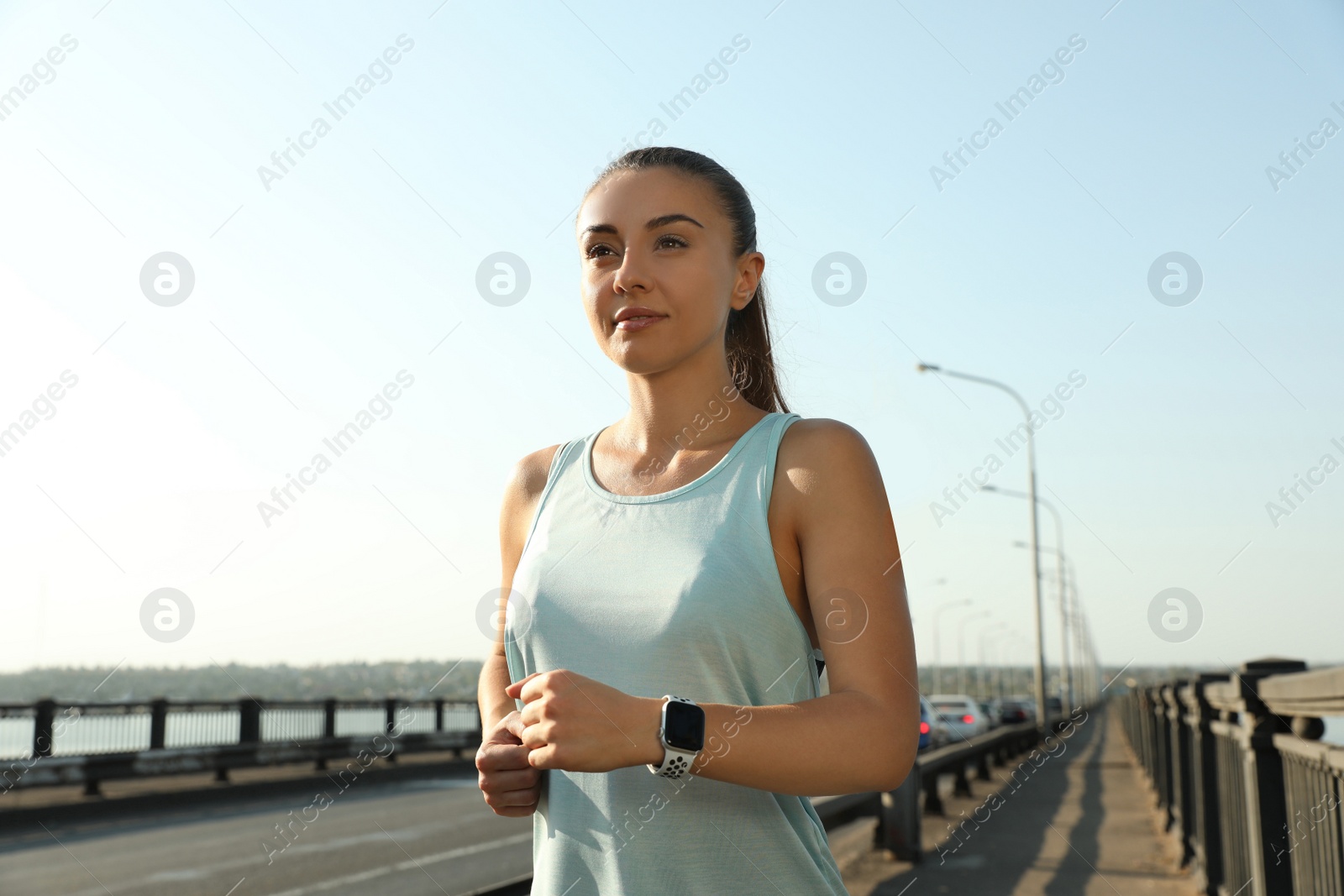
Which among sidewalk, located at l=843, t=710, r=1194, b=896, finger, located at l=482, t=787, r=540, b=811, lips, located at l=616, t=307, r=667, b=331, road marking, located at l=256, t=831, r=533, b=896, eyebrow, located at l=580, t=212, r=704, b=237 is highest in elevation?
eyebrow, located at l=580, t=212, r=704, b=237

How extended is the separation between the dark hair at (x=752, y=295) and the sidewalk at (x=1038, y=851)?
6.51m

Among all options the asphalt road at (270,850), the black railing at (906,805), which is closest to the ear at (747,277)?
the black railing at (906,805)

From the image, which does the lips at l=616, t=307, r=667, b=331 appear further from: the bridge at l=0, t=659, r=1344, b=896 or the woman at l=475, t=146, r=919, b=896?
the bridge at l=0, t=659, r=1344, b=896

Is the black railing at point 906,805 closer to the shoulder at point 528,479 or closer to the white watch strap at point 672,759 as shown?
the shoulder at point 528,479

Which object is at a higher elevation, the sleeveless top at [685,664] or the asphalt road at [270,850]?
the sleeveless top at [685,664]

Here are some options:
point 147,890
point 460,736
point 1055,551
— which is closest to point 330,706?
point 460,736

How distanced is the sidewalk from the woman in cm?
673

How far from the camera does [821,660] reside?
5.88 feet

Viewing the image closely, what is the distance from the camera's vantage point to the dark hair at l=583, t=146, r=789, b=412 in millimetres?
1963

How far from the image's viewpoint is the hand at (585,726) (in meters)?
1.42

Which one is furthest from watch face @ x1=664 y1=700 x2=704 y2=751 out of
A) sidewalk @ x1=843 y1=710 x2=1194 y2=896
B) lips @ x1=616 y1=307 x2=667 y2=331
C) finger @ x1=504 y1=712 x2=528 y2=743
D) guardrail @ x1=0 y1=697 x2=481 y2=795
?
guardrail @ x1=0 y1=697 x2=481 y2=795

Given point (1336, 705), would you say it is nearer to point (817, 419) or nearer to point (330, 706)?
point (817, 419)

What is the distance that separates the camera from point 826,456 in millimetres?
1704

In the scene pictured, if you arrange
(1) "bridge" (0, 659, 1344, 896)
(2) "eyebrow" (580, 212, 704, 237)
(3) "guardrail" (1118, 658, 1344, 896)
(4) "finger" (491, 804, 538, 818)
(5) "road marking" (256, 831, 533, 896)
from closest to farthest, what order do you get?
(4) "finger" (491, 804, 538, 818) → (2) "eyebrow" (580, 212, 704, 237) → (3) "guardrail" (1118, 658, 1344, 896) → (1) "bridge" (0, 659, 1344, 896) → (5) "road marking" (256, 831, 533, 896)
